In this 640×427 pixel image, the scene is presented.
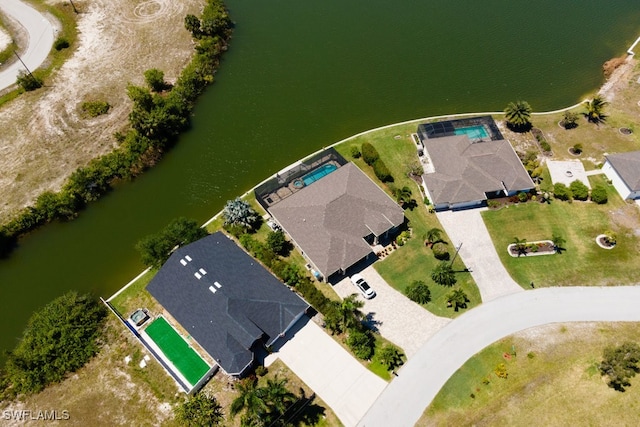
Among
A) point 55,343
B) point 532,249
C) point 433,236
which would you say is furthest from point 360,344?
point 55,343

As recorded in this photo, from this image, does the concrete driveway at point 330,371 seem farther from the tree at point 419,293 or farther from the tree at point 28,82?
the tree at point 28,82

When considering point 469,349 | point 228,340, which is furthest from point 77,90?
point 469,349

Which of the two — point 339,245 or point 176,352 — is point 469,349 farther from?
point 176,352

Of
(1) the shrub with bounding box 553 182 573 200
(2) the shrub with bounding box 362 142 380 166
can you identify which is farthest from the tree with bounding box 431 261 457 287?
(1) the shrub with bounding box 553 182 573 200

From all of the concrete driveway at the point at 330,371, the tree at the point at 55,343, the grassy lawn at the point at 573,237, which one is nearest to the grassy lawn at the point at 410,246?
the grassy lawn at the point at 573,237

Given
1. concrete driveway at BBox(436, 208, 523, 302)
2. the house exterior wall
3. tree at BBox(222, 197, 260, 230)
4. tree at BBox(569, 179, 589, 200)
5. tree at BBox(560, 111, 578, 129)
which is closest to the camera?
concrete driveway at BBox(436, 208, 523, 302)

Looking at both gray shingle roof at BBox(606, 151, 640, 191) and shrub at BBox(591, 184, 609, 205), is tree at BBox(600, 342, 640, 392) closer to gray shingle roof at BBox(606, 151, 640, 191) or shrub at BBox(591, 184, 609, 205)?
shrub at BBox(591, 184, 609, 205)
